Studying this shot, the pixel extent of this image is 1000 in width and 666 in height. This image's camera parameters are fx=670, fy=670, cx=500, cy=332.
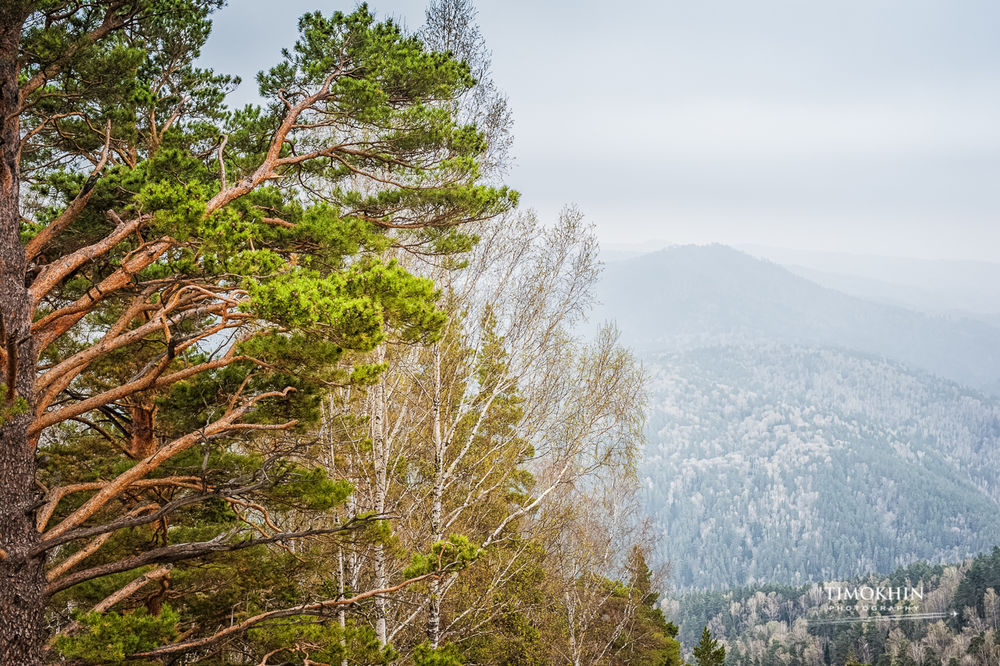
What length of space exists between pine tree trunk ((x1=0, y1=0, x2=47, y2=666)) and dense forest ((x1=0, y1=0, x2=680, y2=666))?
2cm

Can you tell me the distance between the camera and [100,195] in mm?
5035

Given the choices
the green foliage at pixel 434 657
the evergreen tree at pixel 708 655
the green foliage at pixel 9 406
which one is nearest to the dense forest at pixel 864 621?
the evergreen tree at pixel 708 655

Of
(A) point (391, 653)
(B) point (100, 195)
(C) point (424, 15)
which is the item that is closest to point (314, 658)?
(A) point (391, 653)

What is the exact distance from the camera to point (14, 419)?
435 cm

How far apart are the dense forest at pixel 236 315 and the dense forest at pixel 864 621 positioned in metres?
59.5

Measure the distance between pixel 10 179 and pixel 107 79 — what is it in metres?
0.99

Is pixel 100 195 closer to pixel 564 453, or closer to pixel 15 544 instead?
pixel 15 544

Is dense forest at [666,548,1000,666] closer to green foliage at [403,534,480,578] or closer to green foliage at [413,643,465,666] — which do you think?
green foliage at [413,643,465,666]

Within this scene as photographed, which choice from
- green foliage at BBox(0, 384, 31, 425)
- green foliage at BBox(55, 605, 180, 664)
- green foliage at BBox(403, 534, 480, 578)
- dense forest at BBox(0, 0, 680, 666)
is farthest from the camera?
green foliage at BBox(403, 534, 480, 578)

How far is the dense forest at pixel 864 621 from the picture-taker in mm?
69500

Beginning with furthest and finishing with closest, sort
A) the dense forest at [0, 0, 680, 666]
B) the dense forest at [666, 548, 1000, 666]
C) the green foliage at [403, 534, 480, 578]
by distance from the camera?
the dense forest at [666, 548, 1000, 666] → the green foliage at [403, 534, 480, 578] → the dense forest at [0, 0, 680, 666]

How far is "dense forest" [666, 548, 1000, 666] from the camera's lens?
69500 mm

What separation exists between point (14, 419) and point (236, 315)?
4.95 ft

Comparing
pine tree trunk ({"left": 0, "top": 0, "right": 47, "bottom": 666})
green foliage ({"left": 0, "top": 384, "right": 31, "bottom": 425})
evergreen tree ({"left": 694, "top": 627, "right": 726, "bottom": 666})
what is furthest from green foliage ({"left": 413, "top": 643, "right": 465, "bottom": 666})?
evergreen tree ({"left": 694, "top": 627, "right": 726, "bottom": 666})
